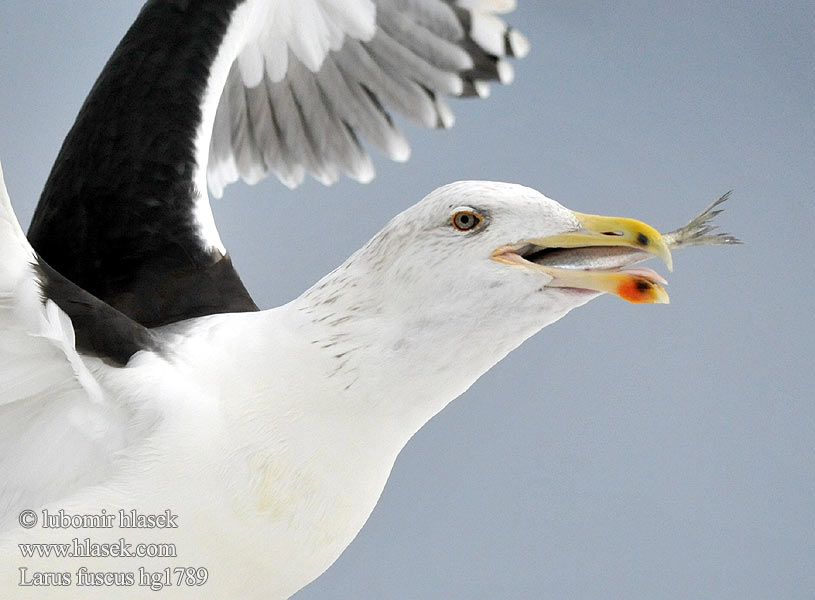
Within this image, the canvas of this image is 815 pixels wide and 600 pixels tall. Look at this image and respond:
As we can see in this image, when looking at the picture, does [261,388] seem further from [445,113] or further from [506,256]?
[445,113]

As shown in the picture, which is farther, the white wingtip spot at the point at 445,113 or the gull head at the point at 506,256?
the white wingtip spot at the point at 445,113

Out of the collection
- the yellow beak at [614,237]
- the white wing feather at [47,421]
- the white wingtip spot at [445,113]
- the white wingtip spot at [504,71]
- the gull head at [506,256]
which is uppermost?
the white wingtip spot at [504,71]

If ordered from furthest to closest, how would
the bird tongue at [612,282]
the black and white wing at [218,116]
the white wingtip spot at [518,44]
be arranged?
the white wingtip spot at [518,44], the black and white wing at [218,116], the bird tongue at [612,282]

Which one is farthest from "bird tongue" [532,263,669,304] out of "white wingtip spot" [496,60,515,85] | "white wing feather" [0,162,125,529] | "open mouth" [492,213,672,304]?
"white wingtip spot" [496,60,515,85]

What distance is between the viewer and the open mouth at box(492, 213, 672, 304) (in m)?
0.94

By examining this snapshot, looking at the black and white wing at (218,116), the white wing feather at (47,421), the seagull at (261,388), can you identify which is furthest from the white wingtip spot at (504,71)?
the white wing feather at (47,421)

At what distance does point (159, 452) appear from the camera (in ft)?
3.32

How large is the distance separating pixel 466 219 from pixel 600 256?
124 mm

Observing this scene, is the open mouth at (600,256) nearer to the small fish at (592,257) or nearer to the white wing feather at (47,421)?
the small fish at (592,257)

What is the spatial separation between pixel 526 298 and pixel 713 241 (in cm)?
22

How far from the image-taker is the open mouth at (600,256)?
938mm

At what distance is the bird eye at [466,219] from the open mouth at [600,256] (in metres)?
0.03

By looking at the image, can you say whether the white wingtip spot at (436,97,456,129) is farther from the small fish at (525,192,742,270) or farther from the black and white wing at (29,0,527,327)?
the small fish at (525,192,742,270)

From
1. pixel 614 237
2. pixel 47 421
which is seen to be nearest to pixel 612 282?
pixel 614 237
